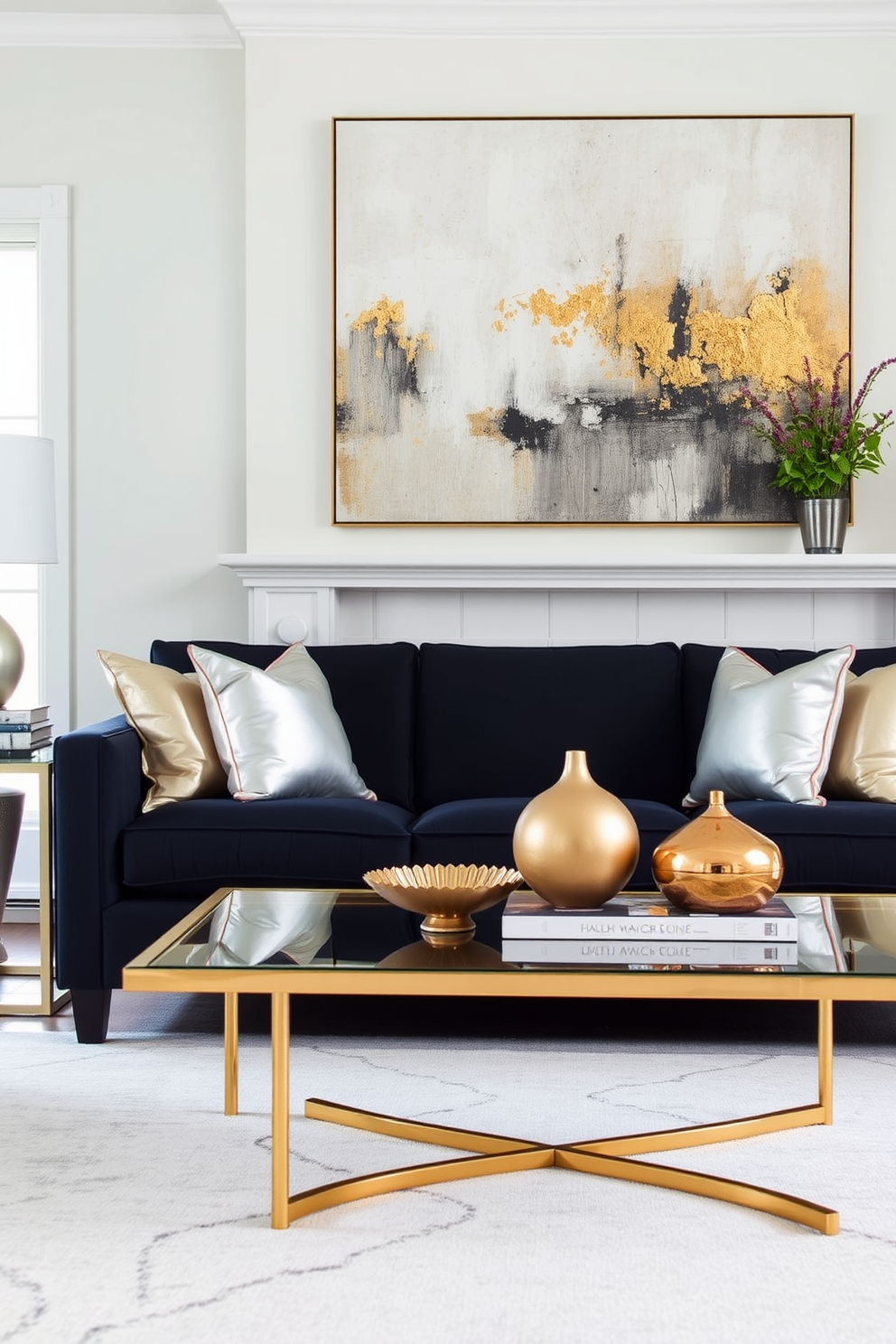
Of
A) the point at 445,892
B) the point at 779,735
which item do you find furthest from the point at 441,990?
the point at 779,735

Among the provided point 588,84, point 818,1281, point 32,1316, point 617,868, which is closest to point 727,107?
point 588,84

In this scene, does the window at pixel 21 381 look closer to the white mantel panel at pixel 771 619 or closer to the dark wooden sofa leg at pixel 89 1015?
the dark wooden sofa leg at pixel 89 1015

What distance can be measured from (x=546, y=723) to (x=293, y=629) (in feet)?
3.06

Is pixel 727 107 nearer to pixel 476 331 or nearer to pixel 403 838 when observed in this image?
pixel 476 331

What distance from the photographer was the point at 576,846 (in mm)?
1901

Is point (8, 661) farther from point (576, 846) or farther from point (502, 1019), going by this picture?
point (576, 846)

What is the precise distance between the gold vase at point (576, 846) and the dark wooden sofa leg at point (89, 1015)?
4.43 feet

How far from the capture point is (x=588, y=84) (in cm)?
405

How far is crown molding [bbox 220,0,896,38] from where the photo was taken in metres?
3.97

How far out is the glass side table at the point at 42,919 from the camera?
306 cm

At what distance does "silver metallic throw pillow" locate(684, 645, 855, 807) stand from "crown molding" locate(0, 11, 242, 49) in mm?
2775

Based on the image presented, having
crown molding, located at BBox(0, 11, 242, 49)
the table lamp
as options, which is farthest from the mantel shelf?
crown molding, located at BBox(0, 11, 242, 49)

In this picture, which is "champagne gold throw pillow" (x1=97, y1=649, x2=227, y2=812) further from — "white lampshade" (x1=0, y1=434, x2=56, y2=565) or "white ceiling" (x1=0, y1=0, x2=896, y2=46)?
"white ceiling" (x1=0, y1=0, x2=896, y2=46)

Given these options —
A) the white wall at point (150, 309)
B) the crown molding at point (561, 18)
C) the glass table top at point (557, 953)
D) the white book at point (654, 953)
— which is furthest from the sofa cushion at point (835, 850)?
the crown molding at point (561, 18)
